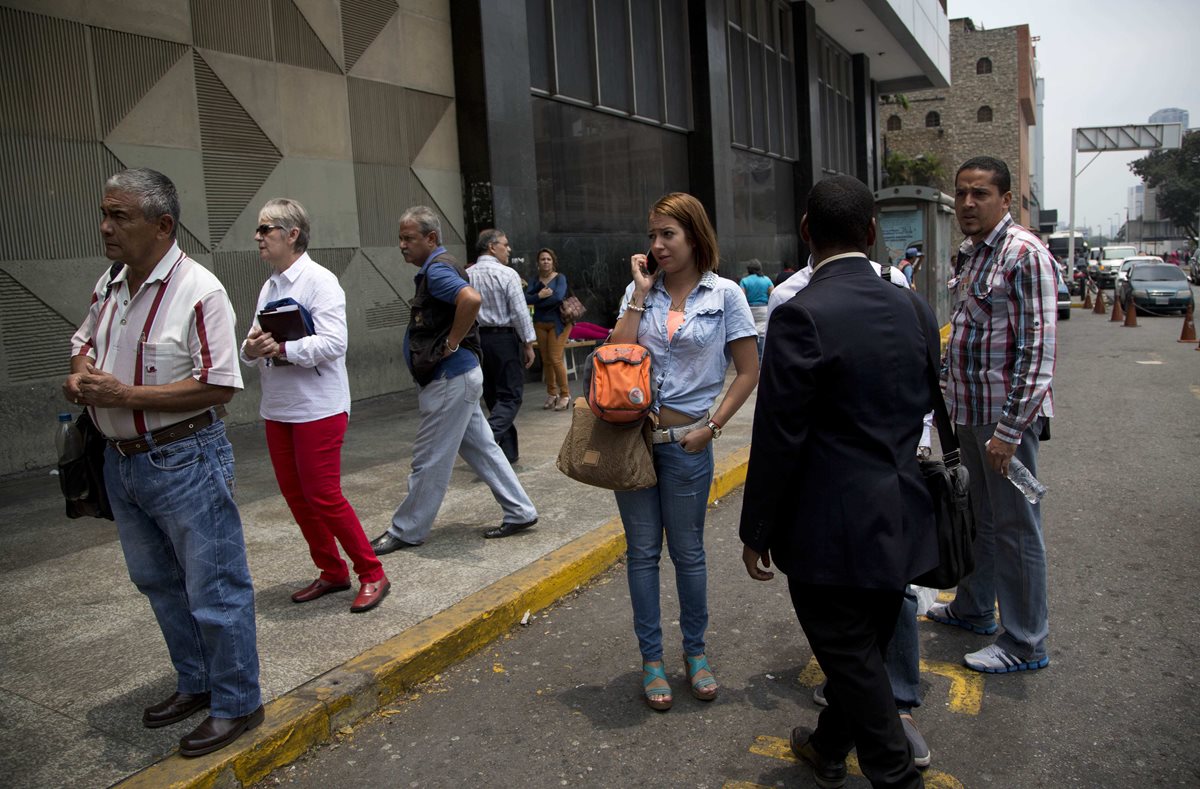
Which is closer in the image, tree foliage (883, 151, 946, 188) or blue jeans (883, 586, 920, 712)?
blue jeans (883, 586, 920, 712)

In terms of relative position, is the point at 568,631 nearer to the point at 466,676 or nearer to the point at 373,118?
the point at 466,676

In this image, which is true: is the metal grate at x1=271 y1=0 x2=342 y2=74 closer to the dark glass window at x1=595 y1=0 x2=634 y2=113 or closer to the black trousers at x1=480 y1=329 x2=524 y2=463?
the black trousers at x1=480 y1=329 x2=524 y2=463

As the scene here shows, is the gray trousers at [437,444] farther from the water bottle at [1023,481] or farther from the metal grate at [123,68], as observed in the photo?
the metal grate at [123,68]

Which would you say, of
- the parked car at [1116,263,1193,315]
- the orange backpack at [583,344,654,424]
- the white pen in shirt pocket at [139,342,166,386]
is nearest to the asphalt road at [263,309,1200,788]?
the orange backpack at [583,344,654,424]

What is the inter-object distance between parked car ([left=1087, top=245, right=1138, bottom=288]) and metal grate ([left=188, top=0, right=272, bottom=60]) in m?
32.2

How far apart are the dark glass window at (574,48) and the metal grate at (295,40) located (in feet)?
14.4

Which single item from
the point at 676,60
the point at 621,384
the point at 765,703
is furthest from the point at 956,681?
the point at 676,60

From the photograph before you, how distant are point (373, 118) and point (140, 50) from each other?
114 inches

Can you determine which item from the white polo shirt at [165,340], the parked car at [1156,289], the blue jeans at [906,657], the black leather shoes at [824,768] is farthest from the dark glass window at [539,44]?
the parked car at [1156,289]

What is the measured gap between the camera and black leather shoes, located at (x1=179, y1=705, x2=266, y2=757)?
3.16 meters

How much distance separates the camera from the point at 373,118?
35.6ft

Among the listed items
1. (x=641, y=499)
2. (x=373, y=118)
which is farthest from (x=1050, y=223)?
(x=641, y=499)

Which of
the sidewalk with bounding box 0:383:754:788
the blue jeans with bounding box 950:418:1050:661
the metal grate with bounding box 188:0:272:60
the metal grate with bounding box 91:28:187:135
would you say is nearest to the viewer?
the sidewalk with bounding box 0:383:754:788

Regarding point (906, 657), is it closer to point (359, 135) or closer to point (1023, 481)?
point (1023, 481)
